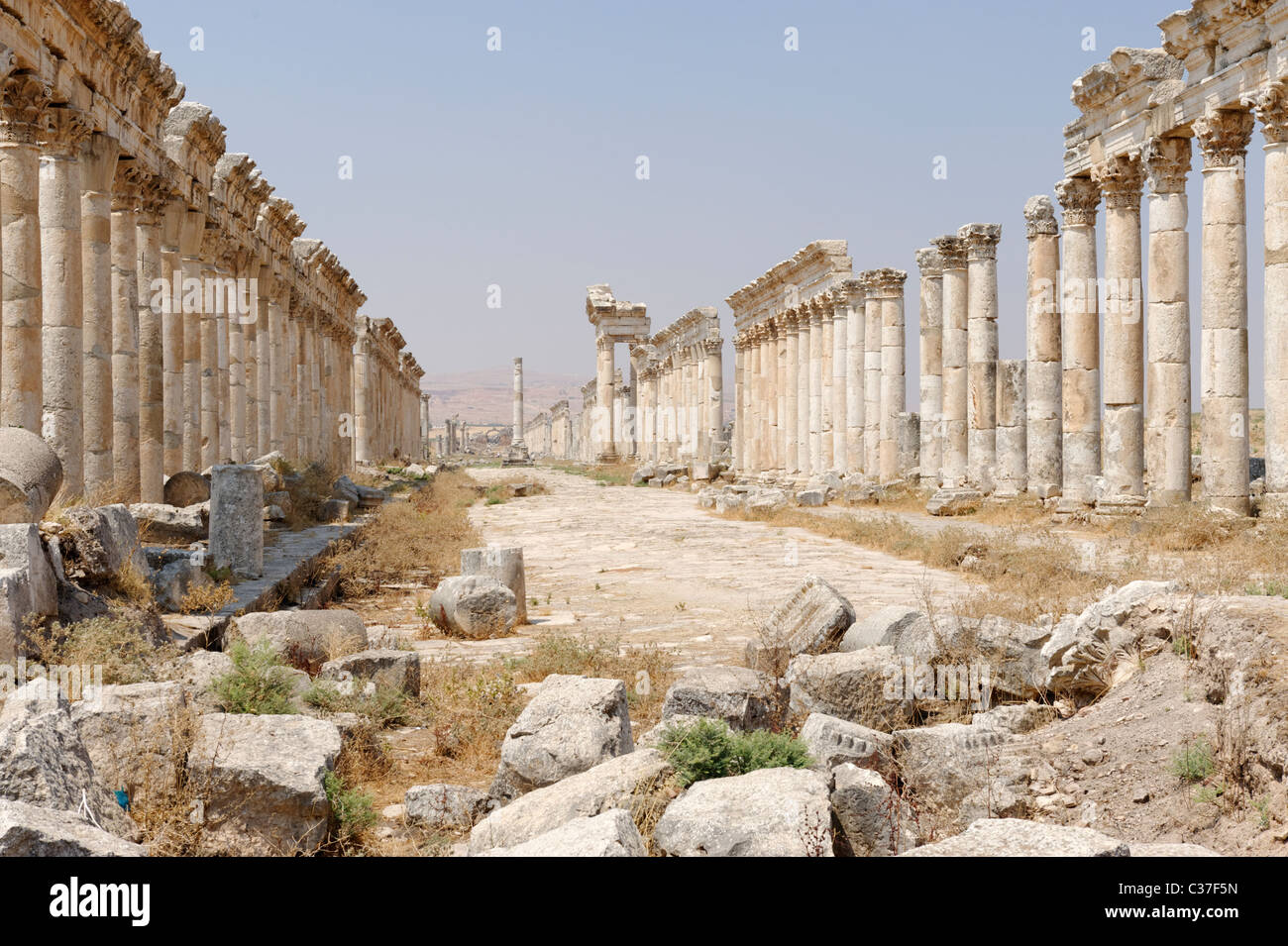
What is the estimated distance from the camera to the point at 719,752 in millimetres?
5719

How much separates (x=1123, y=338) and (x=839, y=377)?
15175 mm

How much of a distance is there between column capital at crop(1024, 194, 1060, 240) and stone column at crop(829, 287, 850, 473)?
10.8 metres

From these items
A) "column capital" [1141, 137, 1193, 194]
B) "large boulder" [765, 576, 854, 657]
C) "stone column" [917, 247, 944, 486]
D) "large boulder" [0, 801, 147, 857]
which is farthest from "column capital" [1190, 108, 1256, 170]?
"large boulder" [0, 801, 147, 857]

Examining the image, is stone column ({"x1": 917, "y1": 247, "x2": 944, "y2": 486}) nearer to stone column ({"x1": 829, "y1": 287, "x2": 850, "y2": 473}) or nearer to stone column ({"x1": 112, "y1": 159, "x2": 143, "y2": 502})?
stone column ({"x1": 829, "y1": 287, "x2": 850, "y2": 473})

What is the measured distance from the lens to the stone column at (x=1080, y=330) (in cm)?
2120

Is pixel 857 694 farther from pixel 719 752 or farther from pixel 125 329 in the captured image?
pixel 125 329

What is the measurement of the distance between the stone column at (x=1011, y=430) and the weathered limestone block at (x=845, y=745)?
748 inches

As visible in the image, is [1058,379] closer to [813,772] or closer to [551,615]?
[551,615]

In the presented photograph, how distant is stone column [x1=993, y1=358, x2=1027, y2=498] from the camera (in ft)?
82.6

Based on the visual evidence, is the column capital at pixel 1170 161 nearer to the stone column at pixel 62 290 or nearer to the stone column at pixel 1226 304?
the stone column at pixel 1226 304

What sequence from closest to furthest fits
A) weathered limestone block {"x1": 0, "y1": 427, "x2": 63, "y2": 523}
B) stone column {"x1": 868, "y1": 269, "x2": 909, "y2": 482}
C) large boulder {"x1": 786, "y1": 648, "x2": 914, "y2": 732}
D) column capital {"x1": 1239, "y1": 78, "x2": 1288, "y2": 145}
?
1. large boulder {"x1": 786, "y1": 648, "x2": 914, "y2": 732}
2. weathered limestone block {"x1": 0, "y1": 427, "x2": 63, "y2": 523}
3. column capital {"x1": 1239, "y1": 78, "x2": 1288, "y2": 145}
4. stone column {"x1": 868, "y1": 269, "x2": 909, "y2": 482}

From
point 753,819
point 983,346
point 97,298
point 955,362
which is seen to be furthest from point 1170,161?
point 753,819

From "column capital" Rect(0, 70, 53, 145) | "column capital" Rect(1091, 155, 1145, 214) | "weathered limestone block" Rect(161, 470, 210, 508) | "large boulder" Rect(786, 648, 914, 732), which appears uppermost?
"column capital" Rect(1091, 155, 1145, 214)

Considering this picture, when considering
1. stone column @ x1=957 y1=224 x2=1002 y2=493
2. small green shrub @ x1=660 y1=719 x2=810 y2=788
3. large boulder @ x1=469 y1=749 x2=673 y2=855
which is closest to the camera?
large boulder @ x1=469 y1=749 x2=673 y2=855
